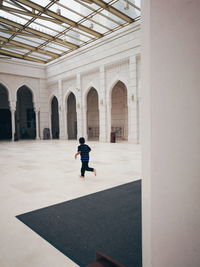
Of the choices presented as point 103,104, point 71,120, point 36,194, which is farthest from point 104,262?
point 71,120

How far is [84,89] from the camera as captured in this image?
17.2 metres

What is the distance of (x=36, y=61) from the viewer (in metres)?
18.7

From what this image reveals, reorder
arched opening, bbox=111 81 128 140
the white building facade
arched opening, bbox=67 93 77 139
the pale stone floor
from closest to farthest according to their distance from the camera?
the pale stone floor < the white building facade < arched opening, bbox=111 81 128 140 < arched opening, bbox=67 93 77 139

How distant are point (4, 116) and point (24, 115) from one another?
6.98 feet

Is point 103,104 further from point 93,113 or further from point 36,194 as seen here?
point 36,194

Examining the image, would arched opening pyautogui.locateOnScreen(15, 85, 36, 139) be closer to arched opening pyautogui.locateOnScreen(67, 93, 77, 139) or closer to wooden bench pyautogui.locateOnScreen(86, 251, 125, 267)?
arched opening pyautogui.locateOnScreen(67, 93, 77, 139)

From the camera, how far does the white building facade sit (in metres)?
13.7

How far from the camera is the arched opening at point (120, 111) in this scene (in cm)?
1869

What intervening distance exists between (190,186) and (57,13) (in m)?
12.4

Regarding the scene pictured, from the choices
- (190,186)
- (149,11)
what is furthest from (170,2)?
(190,186)

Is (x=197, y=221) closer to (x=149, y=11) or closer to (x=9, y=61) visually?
(x=149, y=11)

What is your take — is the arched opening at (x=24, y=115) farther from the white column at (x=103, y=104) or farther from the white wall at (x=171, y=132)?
the white wall at (x=171, y=132)

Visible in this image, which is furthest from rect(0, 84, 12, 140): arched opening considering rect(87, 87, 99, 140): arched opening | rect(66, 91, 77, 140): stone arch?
rect(87, 87, 99, 140): arched opening

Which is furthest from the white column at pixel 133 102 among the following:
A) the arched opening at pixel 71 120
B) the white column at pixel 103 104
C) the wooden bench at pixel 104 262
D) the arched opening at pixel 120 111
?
the wooden bench at pixel 104 262
